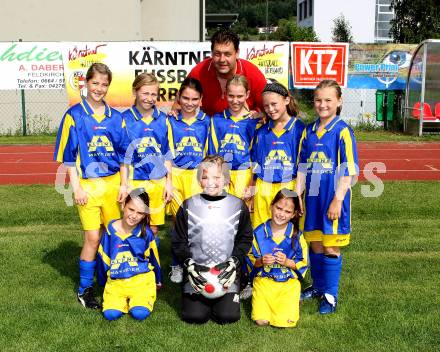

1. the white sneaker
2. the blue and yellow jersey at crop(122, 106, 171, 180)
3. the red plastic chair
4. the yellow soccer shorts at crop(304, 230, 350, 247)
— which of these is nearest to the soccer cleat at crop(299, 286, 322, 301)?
the yellow soccer shorts at crop(304, 230, 350, 247)

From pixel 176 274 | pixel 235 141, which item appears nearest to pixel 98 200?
pixel 176 274

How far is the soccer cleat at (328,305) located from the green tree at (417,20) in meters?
24.6

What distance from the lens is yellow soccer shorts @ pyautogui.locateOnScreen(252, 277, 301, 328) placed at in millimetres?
3891

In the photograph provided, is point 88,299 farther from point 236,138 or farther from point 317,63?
point 317,63

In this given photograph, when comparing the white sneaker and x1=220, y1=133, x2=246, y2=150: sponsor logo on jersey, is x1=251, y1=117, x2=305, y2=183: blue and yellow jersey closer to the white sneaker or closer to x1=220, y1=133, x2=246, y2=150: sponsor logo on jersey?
x1=220, y1=133, x2=246, y2=150: sponsor logo on jersey

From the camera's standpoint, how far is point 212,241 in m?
4.05

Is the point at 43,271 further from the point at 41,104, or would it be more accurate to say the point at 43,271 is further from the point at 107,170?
the point at 41,104

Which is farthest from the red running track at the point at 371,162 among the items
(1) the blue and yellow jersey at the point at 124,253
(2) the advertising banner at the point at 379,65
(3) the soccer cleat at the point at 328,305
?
(3) the soccer cleat at the point at 328,305

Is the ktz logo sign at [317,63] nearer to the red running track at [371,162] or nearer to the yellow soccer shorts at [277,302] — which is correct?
the red running track at [371,162]

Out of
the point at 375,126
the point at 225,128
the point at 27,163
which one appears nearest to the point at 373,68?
the point at 375,126

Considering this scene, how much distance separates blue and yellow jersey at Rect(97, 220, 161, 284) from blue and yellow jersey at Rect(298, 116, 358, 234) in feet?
4.37

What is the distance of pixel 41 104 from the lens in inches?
679

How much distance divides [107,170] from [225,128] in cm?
106

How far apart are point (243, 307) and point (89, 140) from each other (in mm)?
1835
